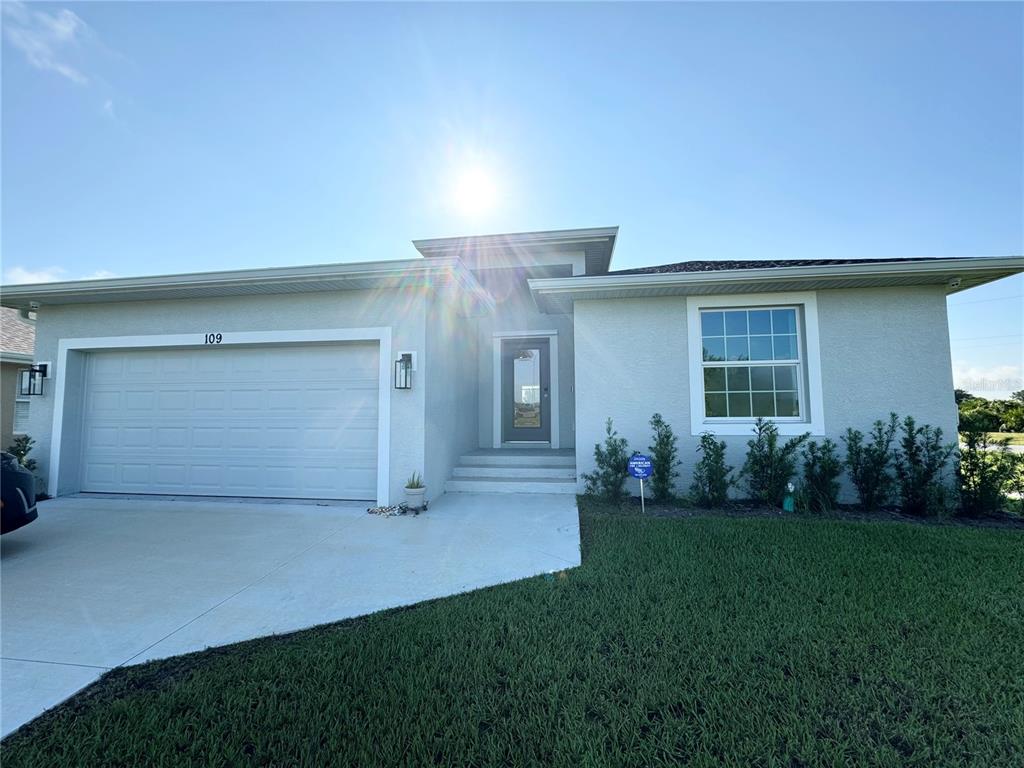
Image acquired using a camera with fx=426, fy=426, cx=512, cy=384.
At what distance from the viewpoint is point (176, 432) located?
267 inches

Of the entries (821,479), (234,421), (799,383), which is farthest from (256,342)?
(821,479)

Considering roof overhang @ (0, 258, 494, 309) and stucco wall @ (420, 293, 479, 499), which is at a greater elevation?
roof overhang @ (0, 258, 494, 309)

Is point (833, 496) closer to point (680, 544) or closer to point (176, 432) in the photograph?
point (680, 544)

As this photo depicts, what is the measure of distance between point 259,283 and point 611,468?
560 cm

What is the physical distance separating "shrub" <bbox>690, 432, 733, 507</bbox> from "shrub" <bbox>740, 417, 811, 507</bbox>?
32 cm

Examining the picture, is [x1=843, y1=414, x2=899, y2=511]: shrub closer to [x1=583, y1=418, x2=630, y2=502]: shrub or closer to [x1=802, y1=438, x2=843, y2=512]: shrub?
[x1=802, y1=438, x2=843, y2=512]: shrub

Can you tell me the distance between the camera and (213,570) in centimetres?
386

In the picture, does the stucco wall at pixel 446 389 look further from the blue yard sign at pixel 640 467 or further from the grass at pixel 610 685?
the grass at pixel 610 685

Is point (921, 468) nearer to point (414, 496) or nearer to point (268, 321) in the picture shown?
point (414, 496)

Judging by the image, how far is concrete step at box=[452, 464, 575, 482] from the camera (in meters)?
7.03

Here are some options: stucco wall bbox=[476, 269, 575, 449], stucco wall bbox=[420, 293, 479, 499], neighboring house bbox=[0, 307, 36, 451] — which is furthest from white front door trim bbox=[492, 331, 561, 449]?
neighboring house bbox=[0, 307, 36, 451]

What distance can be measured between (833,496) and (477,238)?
762cm

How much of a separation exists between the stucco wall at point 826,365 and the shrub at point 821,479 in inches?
16.5

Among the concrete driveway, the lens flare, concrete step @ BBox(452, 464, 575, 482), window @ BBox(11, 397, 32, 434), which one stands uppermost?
the lens flare
